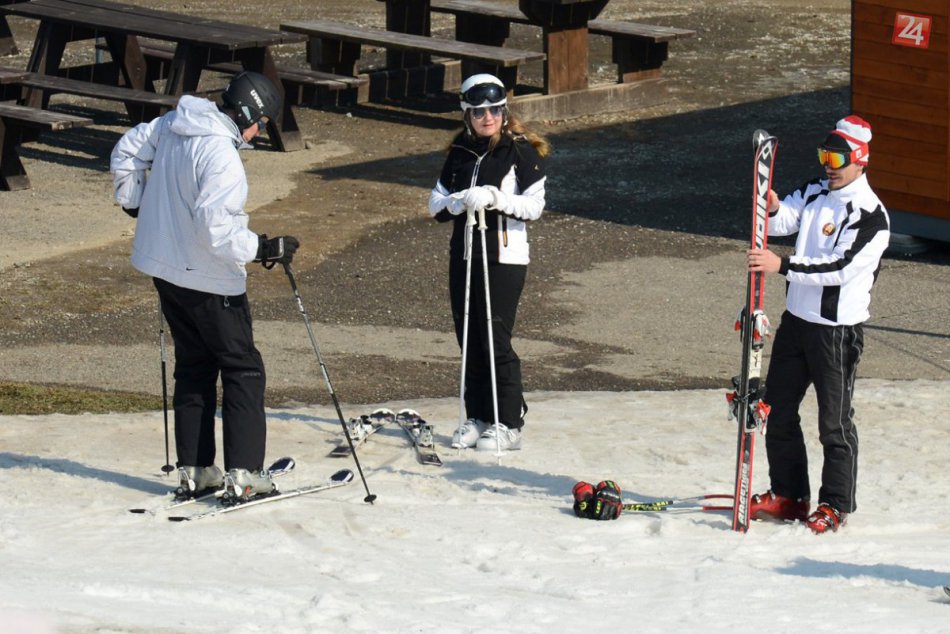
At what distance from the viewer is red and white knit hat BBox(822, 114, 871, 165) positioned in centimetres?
638

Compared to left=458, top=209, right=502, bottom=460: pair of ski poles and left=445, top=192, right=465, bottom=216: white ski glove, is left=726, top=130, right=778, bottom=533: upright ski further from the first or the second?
left=445, top=192, right=465, bottom=216: white ski glove

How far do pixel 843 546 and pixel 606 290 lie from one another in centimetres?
516

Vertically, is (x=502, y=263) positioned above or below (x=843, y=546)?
above

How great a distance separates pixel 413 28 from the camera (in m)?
19.4

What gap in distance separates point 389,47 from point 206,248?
11556 millimetres

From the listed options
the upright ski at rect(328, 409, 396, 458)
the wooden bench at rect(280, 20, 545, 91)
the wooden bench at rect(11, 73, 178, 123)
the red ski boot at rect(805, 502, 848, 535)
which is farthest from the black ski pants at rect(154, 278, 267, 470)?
the wooden bench at rect(280, 20, 545, 91)

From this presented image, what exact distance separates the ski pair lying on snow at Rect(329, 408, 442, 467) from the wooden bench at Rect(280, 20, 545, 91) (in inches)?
362

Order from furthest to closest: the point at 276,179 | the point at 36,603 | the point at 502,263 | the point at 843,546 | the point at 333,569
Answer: the point at 276,179
the point at 502,263
the point at 843,546
the point at 333,569
the point at 36,603

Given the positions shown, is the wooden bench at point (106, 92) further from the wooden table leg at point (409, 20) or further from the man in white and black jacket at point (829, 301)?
the man in white and black jacket at point (829, 301)

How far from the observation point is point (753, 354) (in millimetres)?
6539

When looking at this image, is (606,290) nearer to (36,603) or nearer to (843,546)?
(843,546)

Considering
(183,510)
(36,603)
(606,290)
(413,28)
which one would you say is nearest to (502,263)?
(183,510)

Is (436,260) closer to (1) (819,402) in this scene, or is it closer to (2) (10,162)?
(2) (10,162)

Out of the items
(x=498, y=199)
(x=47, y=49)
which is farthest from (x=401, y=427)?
(x=47, y=49)
